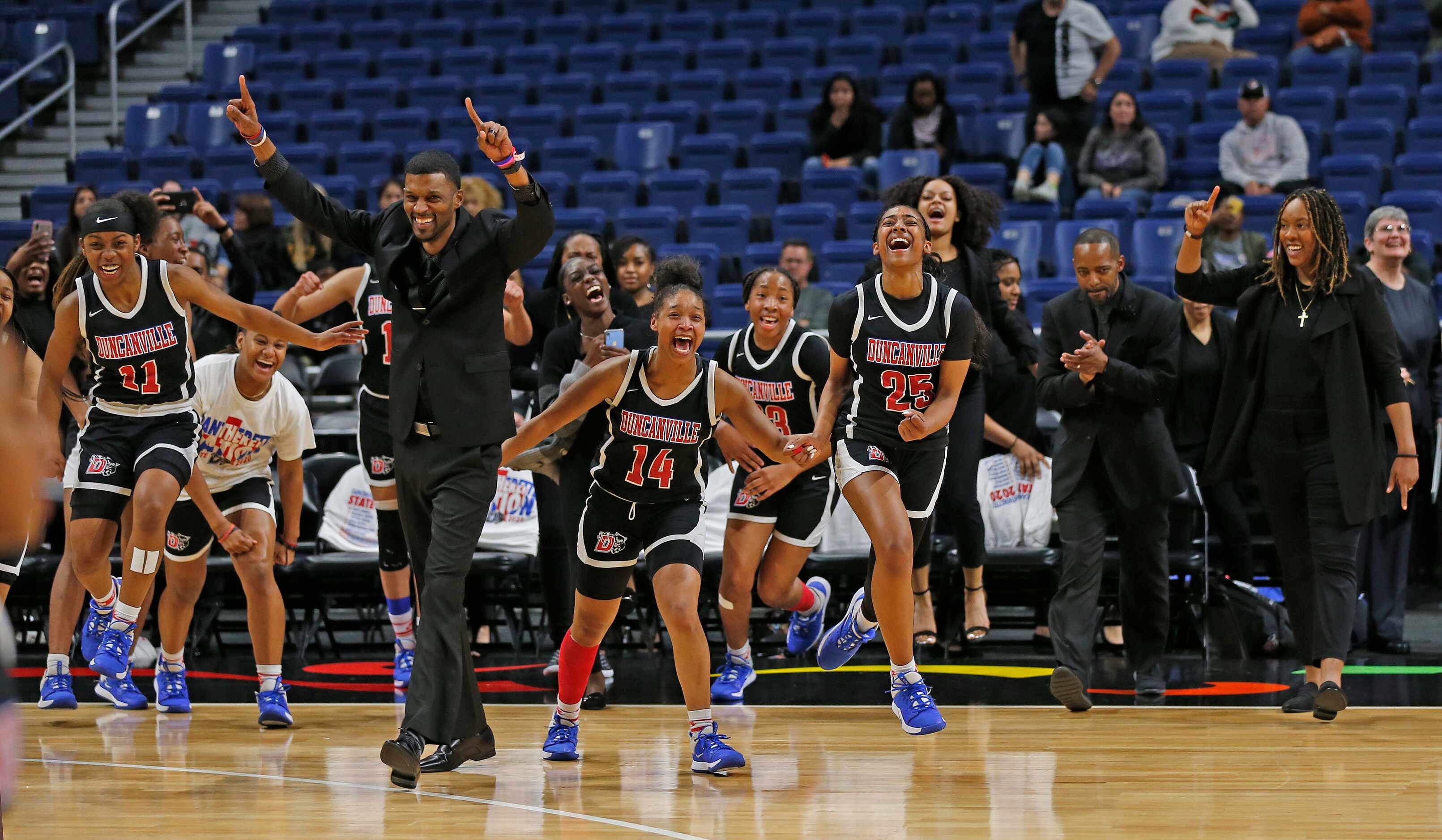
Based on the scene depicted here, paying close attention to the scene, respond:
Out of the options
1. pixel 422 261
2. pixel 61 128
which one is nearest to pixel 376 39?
pixel 61 128

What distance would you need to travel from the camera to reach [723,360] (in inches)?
262

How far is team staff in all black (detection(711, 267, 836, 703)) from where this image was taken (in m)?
6.49

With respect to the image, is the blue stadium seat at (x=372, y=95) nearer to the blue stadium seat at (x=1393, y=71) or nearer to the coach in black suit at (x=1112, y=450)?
the blue stadium seat at (x=1393, y=71)

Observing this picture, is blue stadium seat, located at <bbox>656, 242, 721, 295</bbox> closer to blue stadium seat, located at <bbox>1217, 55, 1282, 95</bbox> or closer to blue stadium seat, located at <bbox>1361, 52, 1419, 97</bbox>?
blue stadium seat, located at <bbox>1217, 55, 1282, 95</bbox>

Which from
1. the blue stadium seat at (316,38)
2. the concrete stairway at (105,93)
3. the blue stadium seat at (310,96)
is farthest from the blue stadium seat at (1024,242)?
the concrete stairway at (105,93)

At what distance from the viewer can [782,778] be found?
5.05 meters

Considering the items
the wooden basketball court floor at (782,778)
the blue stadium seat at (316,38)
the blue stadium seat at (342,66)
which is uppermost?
the blue stadium seat at (316,38)

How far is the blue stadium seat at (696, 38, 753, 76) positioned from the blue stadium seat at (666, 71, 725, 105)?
0.32 meters

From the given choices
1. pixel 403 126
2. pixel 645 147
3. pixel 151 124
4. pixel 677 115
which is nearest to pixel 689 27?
pixel 677 115

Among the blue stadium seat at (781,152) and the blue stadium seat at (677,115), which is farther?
the blue stadium seat at (677,115)

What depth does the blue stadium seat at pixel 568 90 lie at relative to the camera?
13.8m

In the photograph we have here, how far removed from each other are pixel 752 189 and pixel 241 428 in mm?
6224

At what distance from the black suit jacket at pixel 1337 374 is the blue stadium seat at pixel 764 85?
7396 mm

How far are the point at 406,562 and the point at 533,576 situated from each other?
1679mm
